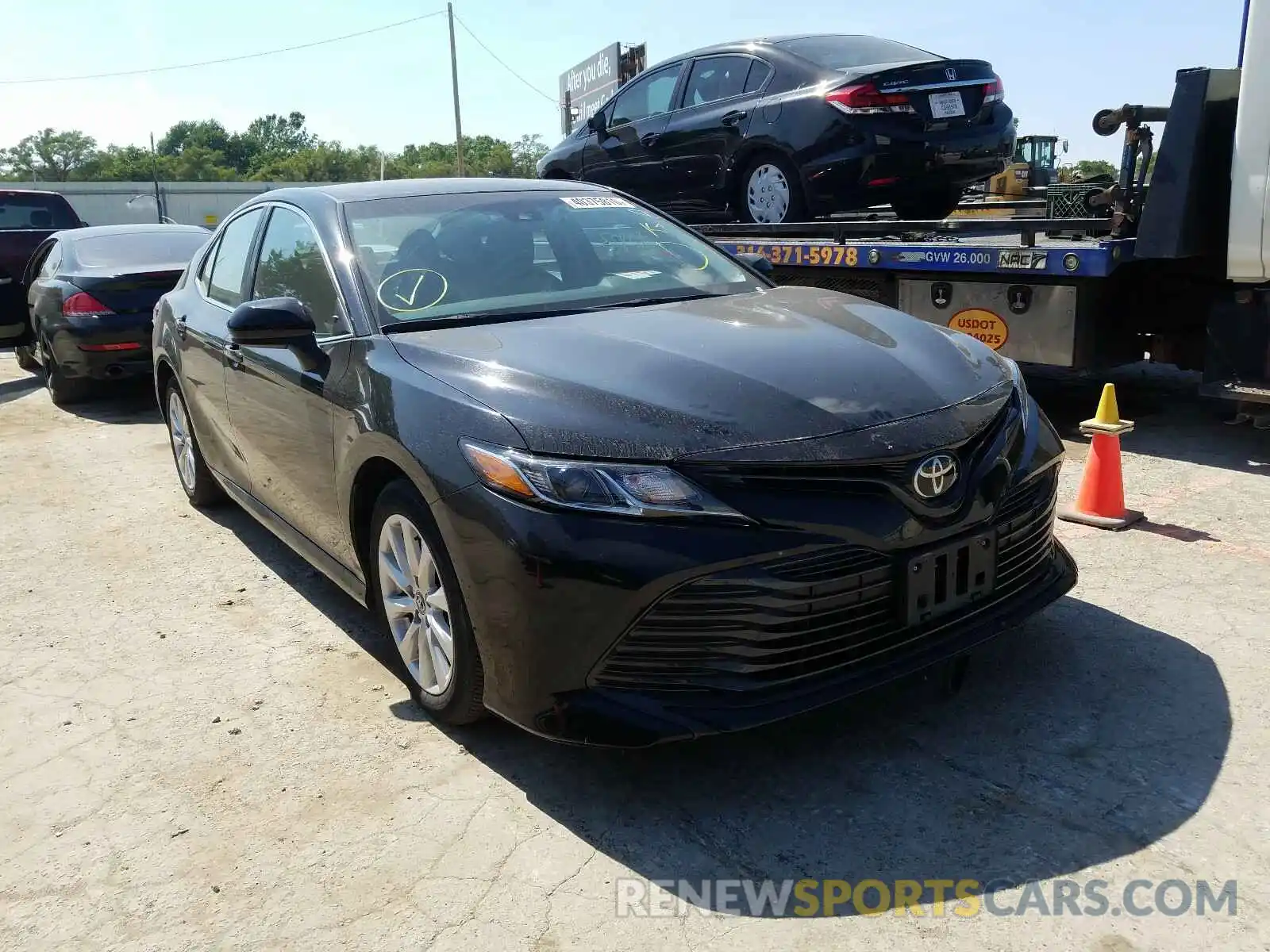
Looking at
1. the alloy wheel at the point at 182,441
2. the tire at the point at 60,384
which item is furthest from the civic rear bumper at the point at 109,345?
the alloy wheel at the point at 182,441

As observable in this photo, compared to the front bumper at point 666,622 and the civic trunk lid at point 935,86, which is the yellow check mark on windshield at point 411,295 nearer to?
the front bumper at point 666,622

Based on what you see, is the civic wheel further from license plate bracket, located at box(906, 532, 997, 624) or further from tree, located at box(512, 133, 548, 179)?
tree, located at box(512, 133, 548, 179)

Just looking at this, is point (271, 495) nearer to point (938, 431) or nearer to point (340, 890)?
point (340, 890)

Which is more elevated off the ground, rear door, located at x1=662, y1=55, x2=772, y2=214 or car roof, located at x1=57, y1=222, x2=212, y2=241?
rear door, located at x1=662, y1=55, x2=772, y2=214

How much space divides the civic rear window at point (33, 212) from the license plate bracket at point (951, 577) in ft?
41.0

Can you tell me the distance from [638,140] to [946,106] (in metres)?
2.91

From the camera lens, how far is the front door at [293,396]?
11.9 ft

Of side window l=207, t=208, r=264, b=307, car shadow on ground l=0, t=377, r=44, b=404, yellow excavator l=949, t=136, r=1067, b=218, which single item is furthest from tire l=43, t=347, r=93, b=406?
yellow excavator l=949, t=136, r=1067, b=218

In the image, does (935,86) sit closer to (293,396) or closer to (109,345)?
(293,396)

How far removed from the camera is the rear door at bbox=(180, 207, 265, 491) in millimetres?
4699

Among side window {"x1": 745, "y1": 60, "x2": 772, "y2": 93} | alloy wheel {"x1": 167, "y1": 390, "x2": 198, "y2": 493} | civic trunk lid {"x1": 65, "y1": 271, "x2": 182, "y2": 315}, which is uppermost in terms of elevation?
side window {"x1": 745, "y1": 60, "x2": 772, "y2": 93}

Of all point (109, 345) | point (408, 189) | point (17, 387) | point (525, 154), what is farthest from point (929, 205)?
point (525, 154)

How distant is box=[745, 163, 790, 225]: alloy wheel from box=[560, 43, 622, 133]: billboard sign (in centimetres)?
2491

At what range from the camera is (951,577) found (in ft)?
9.30
